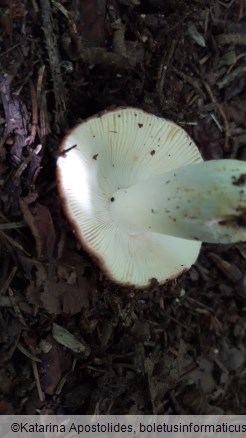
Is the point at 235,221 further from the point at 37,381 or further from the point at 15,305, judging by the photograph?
the point at 37,381

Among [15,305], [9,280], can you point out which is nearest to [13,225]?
[9,280]

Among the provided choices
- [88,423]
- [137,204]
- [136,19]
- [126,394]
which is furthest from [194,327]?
[136,19]

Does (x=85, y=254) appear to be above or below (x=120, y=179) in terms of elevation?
below

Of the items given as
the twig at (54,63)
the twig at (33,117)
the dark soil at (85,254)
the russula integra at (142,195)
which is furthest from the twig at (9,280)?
the twig at (54,63)

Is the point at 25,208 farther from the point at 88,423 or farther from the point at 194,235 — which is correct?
the point at 88,423

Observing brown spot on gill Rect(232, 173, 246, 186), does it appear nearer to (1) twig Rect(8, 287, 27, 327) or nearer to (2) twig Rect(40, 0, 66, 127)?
(2) twig Rect(40, 0, 66, 127)

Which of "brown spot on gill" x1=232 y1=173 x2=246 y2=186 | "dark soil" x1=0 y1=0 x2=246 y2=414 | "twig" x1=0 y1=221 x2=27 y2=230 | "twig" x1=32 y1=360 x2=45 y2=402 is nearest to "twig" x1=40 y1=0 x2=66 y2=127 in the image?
"dark soil" x1=0 y1=0 x2=246 y2=414
